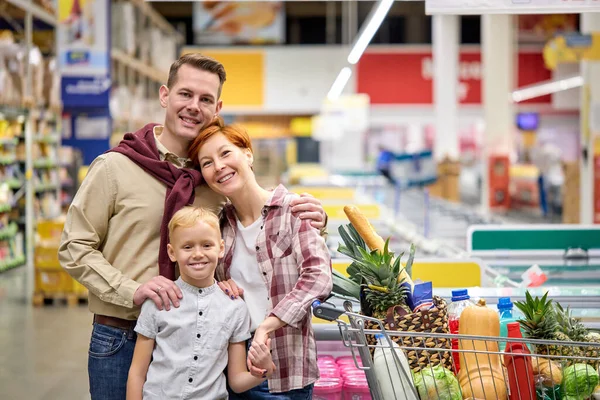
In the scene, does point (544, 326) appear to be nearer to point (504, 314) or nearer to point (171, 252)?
point (504, 314)

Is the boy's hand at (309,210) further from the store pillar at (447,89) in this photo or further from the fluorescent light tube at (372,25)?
the store pillar at (447,89)

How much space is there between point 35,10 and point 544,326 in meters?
11.2

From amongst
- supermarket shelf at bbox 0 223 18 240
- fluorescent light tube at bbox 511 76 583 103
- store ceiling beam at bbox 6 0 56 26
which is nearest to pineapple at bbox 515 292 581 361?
store ceiling beam at bbox 6 0 56 26

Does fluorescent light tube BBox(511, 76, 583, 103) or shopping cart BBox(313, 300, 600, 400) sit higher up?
fluorescent light tube BBox(511, 76, 583, 103)

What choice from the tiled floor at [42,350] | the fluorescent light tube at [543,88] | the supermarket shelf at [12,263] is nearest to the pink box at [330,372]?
the tiled floor at [42,350]

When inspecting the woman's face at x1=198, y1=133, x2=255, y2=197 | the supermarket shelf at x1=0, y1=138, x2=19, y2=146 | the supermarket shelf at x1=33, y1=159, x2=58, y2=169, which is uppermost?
the supermarket shelf at x1=0, y1=138, x2=19, y2=146

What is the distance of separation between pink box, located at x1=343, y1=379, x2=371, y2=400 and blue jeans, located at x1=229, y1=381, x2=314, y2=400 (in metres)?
0.54

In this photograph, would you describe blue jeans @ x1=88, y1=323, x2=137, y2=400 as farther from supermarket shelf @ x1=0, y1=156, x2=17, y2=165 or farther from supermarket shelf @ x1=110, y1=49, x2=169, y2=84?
supermarket shelf @ x1=110, y1=49, x2=169, y2=84

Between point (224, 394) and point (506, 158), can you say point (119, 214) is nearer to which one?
point (224, 394)

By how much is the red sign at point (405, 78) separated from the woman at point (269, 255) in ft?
78.0

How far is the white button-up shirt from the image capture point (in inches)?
86.1

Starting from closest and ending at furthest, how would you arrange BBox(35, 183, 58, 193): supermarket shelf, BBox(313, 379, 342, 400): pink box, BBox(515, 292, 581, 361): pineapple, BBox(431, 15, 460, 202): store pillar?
1. BBox(515, 292, 581, 361): pineapple
2. BBox(313, 379, 342, 400): pink box
3. BBox(35, 183, 58, 193): supermarket shelf
4. BBox(431, 15, 460, 202): store pillar

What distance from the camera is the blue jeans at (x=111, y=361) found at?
2.34 m

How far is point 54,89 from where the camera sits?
481 inches
